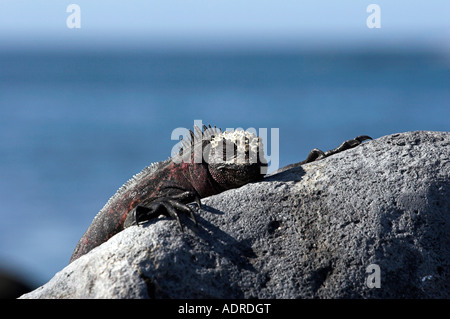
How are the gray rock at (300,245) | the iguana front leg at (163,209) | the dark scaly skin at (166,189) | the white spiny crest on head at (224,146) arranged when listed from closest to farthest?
the gray rock at (300,245), the iguana front leg at (163,209), the dark scaly skin at (166,189), the white spiny crest on head at (224,146)

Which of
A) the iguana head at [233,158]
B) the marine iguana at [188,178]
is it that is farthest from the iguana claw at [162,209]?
the iguana head at [233,158]

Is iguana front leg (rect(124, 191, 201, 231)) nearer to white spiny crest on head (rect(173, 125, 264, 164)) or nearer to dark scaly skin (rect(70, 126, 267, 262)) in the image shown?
dark scaly skin (rect(70, 126, 267, 262))

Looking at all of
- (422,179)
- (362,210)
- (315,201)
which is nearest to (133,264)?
(315,201)

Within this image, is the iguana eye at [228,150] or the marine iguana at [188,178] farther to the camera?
the iguana eye at [228,150]

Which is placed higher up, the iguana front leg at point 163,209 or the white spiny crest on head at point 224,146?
the white spiny crest on head at point 224,146

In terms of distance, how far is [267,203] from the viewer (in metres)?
3.79

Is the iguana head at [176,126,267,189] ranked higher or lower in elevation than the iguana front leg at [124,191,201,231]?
higher

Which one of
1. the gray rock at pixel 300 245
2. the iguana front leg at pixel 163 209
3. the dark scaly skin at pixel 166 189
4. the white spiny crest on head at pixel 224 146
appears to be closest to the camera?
the gray rock at pixel 300 245

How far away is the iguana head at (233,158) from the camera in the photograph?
399cm

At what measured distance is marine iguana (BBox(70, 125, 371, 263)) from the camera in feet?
12.6

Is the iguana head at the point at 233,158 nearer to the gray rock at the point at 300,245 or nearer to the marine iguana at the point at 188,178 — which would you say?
the marine iguana at the point at 188,178

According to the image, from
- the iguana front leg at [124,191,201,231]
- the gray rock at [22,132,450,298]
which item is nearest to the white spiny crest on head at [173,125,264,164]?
the gray rock at [22,132,450,298]

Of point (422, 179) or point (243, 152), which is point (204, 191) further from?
point (422, 179)
